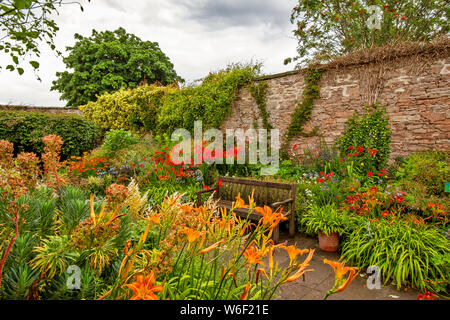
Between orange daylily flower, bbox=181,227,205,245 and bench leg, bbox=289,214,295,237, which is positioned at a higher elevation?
orange daylily flower, bbox=181,227,205,245

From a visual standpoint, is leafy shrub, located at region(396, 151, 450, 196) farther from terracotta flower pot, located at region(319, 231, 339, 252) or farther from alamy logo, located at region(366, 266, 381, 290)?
alamy logo, located at region(366, 266, 381, 290)

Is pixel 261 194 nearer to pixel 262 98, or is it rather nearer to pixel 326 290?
pixel 326 290

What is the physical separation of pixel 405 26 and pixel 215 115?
7614 mm

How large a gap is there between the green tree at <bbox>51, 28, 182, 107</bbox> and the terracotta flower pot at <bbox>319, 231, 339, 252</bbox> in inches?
669

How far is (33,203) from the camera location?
143cm

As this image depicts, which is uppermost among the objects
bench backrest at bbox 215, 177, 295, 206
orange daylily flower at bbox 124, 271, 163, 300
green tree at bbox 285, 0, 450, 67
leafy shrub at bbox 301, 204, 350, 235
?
green tree at bbox 285, 0, 450, 67

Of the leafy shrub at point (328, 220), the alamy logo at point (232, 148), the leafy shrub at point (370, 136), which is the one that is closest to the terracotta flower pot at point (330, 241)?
the leafy shrub at point (328, 220)

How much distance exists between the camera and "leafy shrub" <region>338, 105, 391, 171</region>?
542 cm

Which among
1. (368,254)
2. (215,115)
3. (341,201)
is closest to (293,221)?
(341,201)

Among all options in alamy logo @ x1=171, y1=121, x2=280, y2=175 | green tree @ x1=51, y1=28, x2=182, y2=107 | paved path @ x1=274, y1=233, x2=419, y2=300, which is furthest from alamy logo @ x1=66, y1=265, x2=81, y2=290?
green tree @ x1=51, y1=28, x2=182, y2=107

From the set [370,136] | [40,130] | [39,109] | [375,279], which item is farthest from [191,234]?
[39,109]

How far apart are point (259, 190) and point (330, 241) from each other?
1464 mm

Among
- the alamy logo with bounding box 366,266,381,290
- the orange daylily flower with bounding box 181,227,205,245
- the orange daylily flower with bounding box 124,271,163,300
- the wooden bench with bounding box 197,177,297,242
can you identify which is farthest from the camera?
the wooden bench with bounding box 197,177,297,242

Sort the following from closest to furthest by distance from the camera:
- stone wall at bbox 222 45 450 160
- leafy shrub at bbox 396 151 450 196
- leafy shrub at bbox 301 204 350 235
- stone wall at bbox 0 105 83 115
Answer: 1. leafy shrub at bbox 301 204 350 235
2. leafy shrub at bbox 396 151 450 196
3. stone wall at bbox 222 45 450 160
4. stone wall at bbox 0 105 83 115
